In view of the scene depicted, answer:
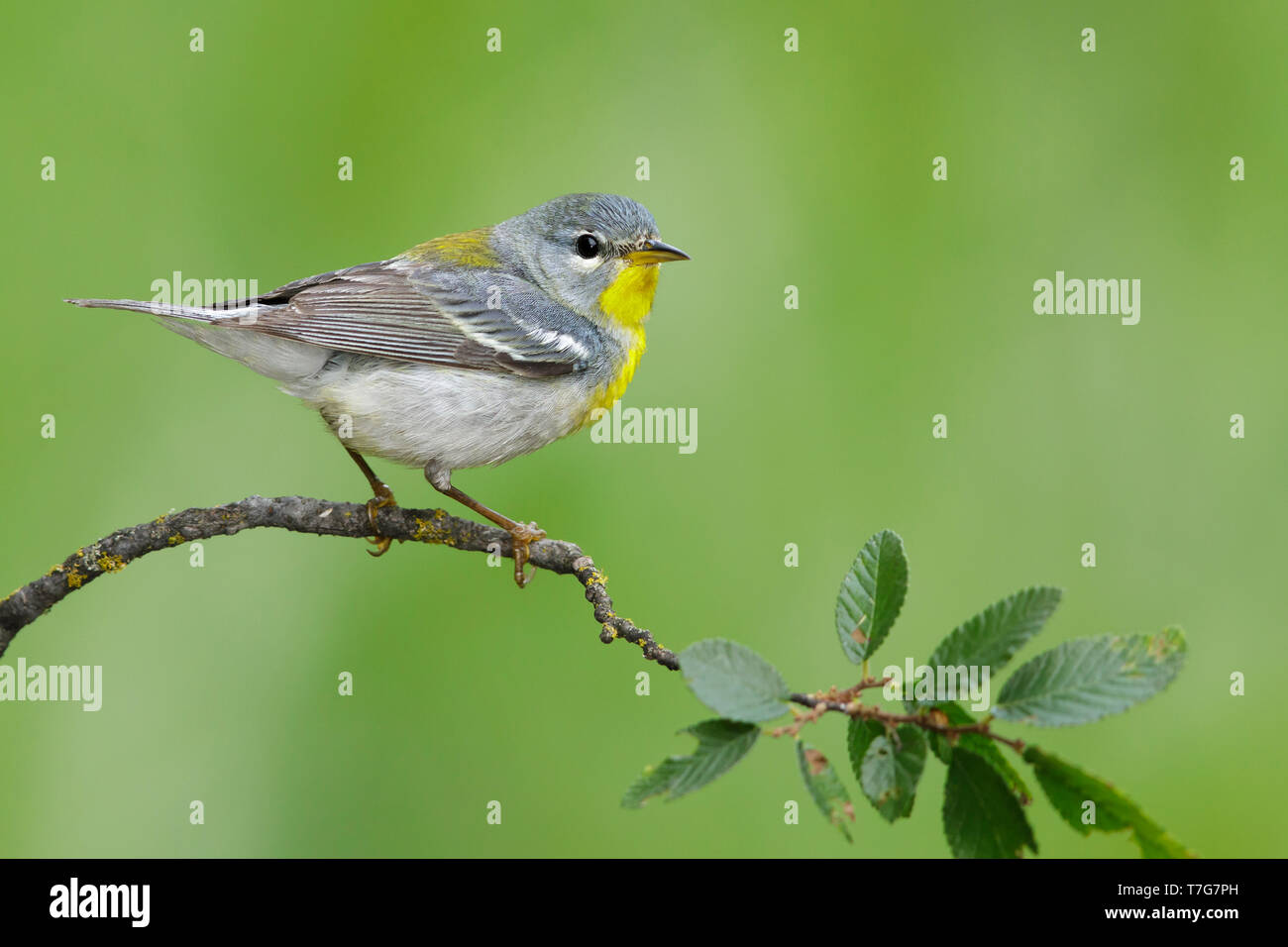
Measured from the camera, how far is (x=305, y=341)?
11.6 feet

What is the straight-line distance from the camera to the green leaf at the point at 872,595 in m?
1.86

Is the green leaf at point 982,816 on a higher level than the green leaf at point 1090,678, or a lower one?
lower

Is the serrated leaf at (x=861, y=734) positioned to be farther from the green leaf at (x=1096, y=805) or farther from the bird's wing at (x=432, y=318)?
the bird's wing at (x=432, y=318)

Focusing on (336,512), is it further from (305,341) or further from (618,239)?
(618,239)

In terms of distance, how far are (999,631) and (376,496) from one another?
2434mm

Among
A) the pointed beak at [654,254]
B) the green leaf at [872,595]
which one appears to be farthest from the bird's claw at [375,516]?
the green leaf at [872,595]

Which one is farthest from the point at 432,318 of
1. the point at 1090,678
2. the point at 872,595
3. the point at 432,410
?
the point at 1090,678

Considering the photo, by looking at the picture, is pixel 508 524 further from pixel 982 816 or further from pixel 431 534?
pixel 982 816

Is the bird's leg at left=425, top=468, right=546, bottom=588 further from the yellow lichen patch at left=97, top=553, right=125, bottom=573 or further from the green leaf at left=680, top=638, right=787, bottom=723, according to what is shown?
the green leaf at left=680, top=638, right=787, bottom=723

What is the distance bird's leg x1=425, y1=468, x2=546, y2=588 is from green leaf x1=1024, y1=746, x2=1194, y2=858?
2.03 m

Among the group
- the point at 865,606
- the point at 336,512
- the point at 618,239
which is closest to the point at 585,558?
the point at 336,512

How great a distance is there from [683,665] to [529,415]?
2.26 m

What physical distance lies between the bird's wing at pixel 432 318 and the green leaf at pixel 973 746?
7.88 feet

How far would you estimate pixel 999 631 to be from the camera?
1.67 meters
